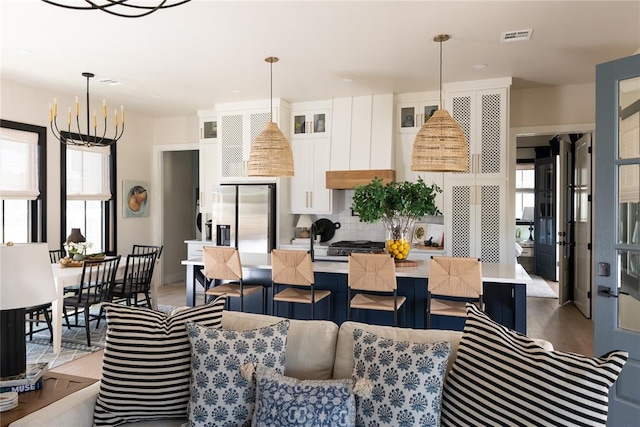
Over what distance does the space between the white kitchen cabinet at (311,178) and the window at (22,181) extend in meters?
3.07

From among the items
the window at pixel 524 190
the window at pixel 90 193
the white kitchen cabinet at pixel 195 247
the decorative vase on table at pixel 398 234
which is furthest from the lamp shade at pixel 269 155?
the window at pixel 524 190

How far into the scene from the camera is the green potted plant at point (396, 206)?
3594 millimetres

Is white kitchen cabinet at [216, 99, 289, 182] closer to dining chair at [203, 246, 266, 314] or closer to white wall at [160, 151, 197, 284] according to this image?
white wall at [160, 151, 197, 284]

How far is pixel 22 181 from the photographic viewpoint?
16.8 feet

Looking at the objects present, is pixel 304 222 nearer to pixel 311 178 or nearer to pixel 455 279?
pixel 311 178

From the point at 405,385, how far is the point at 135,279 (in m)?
4.15

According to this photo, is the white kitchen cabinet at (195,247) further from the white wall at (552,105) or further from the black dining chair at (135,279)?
the white wall at (552,105)

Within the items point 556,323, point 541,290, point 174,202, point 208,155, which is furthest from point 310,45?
point 541,290

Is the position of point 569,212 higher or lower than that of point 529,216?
higher

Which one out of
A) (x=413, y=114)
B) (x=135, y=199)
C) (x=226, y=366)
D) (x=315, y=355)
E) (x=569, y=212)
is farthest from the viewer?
(x=135, y=199)

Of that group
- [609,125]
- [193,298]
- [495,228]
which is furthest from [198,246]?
[609,125]

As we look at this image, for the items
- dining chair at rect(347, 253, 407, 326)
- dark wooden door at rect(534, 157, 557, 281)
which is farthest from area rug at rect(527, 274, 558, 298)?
dining chair at rect(347, 253, 407, 326)

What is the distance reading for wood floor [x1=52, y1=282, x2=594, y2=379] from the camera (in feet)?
12.1

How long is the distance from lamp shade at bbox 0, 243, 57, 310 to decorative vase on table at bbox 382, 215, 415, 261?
2570 millimetres
